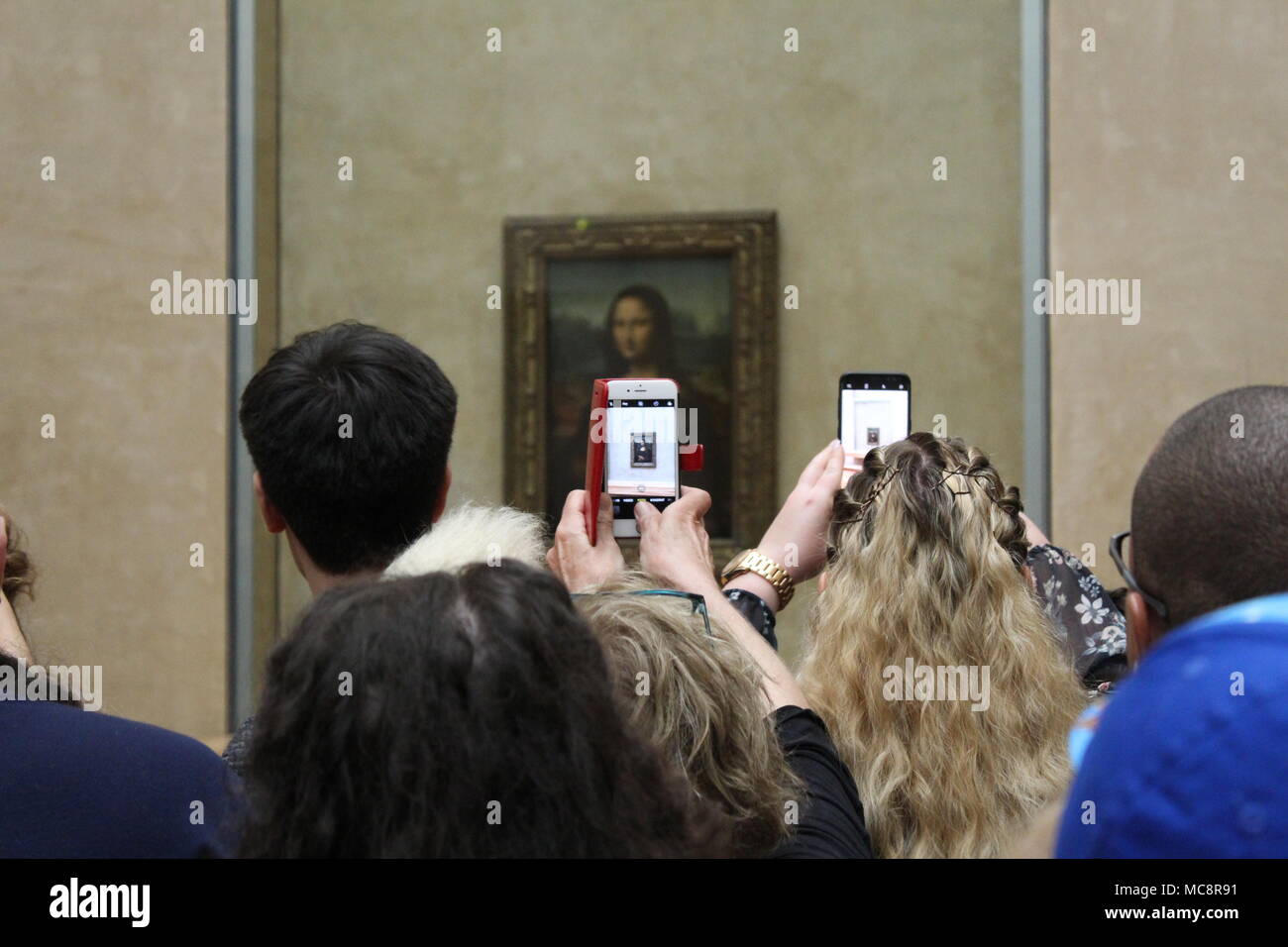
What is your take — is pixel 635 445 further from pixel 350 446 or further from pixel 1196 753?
pixel 1196 753

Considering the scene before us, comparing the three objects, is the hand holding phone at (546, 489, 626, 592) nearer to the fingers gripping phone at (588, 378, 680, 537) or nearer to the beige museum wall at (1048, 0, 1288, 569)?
the fingers gripping phone at (588, 378, 680, 537)

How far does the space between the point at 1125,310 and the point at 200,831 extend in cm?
578

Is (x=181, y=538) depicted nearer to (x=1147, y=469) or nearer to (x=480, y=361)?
(x=480, y=361)

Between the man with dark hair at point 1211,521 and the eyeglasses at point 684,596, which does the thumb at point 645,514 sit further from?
the man with dark hair at point 1211,521

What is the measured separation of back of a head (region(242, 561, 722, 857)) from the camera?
117cm

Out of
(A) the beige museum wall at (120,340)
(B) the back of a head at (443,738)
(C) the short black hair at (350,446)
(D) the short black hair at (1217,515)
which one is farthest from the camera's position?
(A) the beige museum wall at (120,340)

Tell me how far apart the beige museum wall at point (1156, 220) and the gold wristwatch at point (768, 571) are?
4.28 metres

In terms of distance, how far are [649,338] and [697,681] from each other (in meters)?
5.98

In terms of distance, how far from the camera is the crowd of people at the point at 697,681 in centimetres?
91

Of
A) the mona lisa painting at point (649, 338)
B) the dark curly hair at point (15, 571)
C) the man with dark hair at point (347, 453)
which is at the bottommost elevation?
the dark curly hair at point (15, 571)

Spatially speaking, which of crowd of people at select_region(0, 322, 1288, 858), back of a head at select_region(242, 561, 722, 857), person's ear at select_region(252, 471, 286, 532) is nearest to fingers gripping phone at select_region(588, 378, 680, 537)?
crowd of people at select_region(0, 322, 1288, 858)

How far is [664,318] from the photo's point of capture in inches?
295

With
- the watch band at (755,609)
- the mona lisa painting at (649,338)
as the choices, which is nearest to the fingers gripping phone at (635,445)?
the watch band at (755,609)
